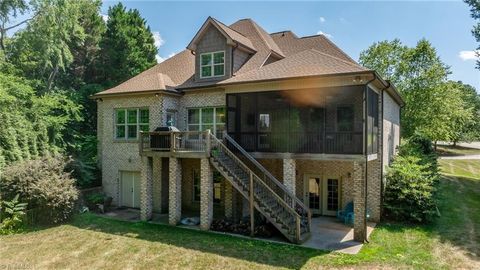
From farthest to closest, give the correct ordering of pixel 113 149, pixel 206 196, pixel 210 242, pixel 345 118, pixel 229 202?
pixel 113 149
pixel 229 202
pixel 345 118
pixel 206 196
pixel 210 242

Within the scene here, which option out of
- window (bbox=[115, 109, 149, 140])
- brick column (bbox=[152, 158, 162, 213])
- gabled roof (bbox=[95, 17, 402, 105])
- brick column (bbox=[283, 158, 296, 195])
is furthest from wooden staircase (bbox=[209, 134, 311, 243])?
window (bbox=[115, 109, 149, 140])

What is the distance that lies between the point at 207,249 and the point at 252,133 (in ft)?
18.4

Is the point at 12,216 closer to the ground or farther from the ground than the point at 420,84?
closer to the ground

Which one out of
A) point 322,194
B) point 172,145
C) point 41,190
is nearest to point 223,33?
point 172,145

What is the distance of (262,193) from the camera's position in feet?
43.4

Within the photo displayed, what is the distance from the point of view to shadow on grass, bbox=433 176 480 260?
11703 mm

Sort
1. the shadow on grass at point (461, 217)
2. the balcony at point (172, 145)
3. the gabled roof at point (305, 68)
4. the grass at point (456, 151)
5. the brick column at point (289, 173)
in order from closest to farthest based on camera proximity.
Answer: the shadow on grass at point (461, 217), the gabled roof at point (305, 68), the brick column at point (289, 173), the balcony at point (172, 145), the grass at point (456, 151)

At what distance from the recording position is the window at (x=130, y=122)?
57.4 feet

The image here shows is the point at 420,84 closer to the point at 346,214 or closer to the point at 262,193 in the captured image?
the point at 346,214

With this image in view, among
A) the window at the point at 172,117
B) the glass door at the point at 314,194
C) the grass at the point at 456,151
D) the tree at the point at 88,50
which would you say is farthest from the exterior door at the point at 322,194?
the grass at the point at 456,151

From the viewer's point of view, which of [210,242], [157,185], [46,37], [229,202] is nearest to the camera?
[210,242]

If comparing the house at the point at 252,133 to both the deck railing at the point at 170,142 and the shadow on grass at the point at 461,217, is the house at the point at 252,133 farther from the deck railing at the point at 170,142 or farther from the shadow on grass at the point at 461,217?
the shadow on grass at the point at 461,217

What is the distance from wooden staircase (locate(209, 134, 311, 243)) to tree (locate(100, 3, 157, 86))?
65.4 feet

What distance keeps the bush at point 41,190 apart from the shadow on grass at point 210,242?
1.04m
